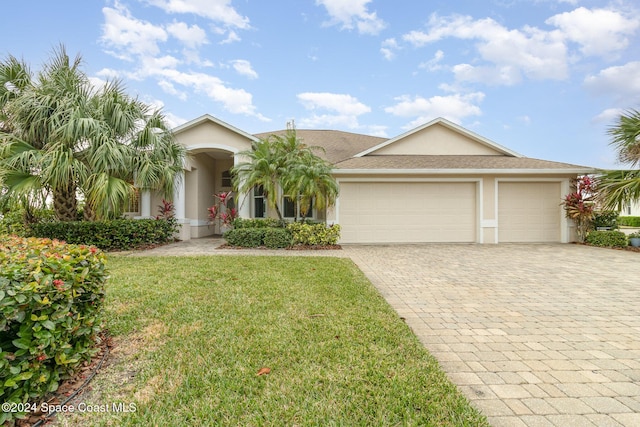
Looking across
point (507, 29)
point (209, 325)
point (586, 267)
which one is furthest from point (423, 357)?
point (507, 29)

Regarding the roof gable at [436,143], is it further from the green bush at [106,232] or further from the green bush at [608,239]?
the green bush at [106,232]

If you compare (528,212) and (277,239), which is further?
(528,212)

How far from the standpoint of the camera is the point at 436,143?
13.6m

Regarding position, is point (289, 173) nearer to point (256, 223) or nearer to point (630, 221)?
point (256, 223)

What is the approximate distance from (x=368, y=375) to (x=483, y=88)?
16.7 m

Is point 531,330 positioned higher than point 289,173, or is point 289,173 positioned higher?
point 289,173

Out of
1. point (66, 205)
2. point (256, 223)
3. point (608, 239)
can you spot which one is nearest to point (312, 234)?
point (256, 223)

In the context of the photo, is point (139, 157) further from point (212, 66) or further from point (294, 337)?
point (294, 337)

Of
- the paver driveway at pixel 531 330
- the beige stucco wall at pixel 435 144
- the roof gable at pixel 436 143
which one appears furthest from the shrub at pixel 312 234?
the beige stucco wall at pixel 435 144

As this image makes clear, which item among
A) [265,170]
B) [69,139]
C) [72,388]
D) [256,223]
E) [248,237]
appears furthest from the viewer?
[256,223]

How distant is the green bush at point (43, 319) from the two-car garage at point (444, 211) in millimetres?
9384

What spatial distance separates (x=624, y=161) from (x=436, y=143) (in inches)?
249

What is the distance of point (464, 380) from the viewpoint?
100 inches

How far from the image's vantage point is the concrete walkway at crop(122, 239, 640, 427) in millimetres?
2270
